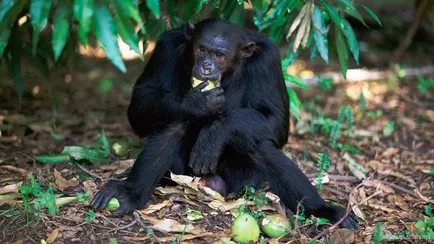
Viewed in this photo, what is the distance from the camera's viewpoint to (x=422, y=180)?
6.45m

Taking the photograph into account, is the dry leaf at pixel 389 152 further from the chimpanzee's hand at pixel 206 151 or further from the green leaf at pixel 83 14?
the green leaf at pixel 83 14

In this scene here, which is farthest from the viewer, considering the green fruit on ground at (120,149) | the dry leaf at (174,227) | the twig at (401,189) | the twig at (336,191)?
the green fruit on ground at (120,149)

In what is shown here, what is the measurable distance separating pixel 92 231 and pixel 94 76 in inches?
235

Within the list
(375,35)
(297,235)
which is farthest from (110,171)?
(375,35)

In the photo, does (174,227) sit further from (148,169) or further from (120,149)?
(120,149)

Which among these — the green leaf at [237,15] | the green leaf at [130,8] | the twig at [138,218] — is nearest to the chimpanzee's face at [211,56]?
the green leaf at [237,15]

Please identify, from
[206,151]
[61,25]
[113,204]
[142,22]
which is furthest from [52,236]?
[142,22]

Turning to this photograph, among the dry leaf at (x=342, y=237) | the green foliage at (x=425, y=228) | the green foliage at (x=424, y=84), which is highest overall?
the dry leaf at (x=342, y=237)

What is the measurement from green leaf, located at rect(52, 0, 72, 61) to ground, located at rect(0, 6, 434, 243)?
1.49 meters

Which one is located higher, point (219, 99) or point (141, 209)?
point (219, 99)

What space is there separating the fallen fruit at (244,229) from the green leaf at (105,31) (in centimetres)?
150

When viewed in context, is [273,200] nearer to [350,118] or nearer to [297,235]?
→ [297,235]

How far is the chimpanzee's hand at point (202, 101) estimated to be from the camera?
202 inches

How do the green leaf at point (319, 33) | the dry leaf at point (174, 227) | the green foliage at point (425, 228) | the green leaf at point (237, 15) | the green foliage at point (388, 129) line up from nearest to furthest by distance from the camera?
the dry leaf at point (174, 227)
the green foliage at point (425, 228)
the green leaf at point (319, 33)
the green leaf at point (237, 15)
the green foliage at point (388, 129)
